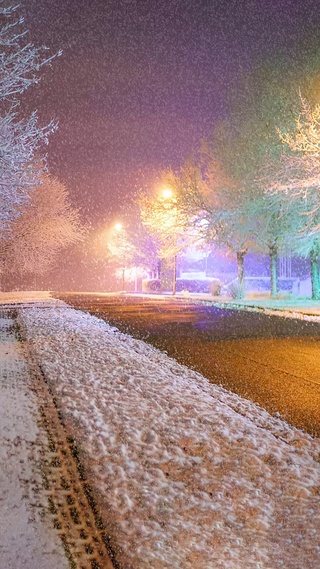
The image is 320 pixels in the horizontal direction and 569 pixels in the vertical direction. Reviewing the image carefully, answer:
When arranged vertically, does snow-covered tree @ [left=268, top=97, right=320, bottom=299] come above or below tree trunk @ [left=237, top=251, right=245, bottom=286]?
above

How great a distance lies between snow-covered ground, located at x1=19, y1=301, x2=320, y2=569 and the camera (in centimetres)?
305

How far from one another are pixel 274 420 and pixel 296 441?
690mm

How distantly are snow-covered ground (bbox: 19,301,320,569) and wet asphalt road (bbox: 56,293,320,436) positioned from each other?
0.51m

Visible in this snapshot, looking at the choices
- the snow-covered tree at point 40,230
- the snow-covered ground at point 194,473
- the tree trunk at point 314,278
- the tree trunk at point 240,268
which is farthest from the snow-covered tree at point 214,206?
the snow-covered ground at point 194,473

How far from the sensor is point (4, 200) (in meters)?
16.8

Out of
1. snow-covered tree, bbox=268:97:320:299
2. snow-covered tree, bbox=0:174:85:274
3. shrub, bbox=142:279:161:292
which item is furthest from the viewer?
shrub, bbox=142:279:161:292

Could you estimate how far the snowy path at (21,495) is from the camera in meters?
2.94

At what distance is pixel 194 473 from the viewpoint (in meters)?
4.12

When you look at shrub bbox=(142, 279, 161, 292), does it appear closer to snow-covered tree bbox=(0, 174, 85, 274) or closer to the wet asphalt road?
snow-covered tree bbox=(0, 174, 85, 274)

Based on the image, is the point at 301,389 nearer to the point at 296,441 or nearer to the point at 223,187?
the point at 296,441

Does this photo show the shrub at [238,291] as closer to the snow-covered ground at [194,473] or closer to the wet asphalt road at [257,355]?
the wet asphalt road at [257,355]

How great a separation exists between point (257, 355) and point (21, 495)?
7082mm

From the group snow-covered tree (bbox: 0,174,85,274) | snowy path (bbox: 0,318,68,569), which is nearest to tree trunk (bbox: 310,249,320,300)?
snow-covered tree (bbox: 0,174,85,274)

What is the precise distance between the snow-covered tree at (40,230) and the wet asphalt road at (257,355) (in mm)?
16775
